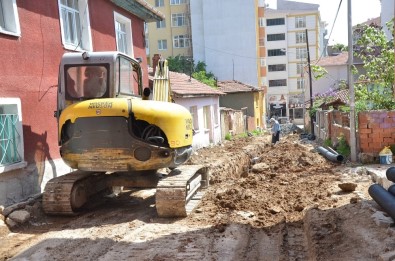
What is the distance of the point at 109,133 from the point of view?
706cm

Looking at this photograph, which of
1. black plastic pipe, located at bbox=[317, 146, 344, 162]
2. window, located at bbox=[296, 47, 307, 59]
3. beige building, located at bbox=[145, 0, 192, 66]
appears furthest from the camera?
window, located at bbox=[296, 47, 307, 59]

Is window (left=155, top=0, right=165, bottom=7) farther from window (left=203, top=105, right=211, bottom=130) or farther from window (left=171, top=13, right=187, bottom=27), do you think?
window (left=203, top=105, right=211, bottom=130)

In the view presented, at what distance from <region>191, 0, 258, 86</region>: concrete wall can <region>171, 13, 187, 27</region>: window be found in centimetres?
277


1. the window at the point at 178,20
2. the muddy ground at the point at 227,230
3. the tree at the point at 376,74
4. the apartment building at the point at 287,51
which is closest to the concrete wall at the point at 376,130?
the muddy ground at the point at 227,230

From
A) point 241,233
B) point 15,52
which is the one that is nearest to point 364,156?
point 241,233

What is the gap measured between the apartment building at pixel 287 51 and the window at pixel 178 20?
600 inches

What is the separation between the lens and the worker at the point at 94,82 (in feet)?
24.2

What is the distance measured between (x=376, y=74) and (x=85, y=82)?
1349cm

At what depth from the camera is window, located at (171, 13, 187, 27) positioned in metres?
51.5

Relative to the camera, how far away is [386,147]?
37.8 ft

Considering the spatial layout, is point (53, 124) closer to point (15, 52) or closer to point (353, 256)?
point (15, 52)

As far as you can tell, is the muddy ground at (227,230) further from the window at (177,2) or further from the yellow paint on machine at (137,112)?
the window at (177,2)

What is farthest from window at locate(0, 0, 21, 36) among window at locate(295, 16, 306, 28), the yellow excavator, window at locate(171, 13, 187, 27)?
window at locate(295, 16, 306, 28)

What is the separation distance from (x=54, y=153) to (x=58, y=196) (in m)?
2.18
